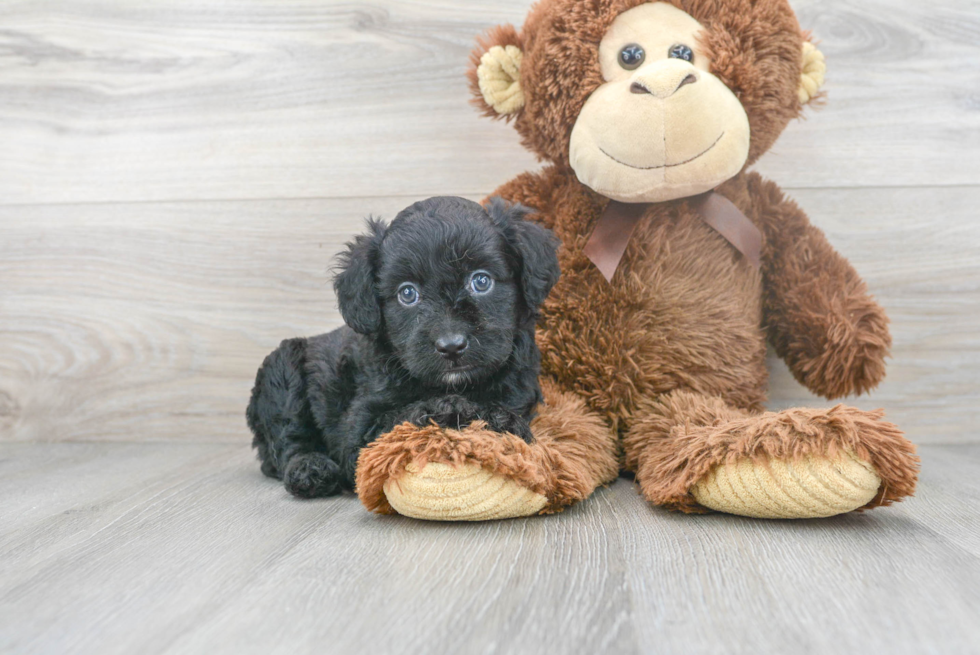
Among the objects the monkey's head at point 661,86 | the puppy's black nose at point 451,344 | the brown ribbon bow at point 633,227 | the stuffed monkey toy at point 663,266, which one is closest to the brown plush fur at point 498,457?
the stuffed monkey toy at point 663,266

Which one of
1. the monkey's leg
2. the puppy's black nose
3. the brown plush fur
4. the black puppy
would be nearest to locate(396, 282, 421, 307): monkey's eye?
the black puppy

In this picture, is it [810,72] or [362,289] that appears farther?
[810,72]

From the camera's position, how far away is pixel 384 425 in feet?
4.48

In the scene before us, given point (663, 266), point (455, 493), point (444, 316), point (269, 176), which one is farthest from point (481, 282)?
point (269, 176)

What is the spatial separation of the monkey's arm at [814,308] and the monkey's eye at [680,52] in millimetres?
374

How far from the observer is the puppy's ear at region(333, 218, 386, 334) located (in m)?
1.30

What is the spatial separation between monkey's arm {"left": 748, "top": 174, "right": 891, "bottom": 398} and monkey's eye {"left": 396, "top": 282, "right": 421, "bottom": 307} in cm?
84

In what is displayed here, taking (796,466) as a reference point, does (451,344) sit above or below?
above

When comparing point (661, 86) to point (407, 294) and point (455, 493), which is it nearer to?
point (407, 294)

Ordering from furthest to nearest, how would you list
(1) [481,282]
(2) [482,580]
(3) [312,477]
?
(3) [312,477]
(1) [481,282]
(2) [482,580]

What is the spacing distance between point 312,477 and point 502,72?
36.6 inches

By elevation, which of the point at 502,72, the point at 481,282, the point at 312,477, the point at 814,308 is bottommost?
the point at 312,477

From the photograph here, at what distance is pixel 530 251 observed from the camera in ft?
4.27

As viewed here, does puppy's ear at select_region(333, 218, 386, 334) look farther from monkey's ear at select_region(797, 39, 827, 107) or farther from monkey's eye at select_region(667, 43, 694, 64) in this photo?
monkey's ear at select_region(797, 39, 827, 107)
